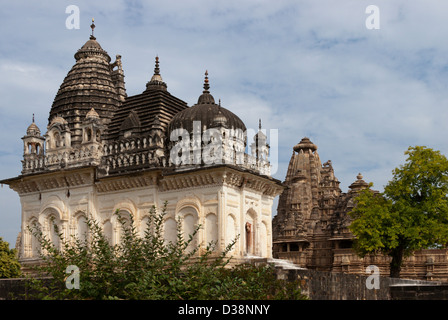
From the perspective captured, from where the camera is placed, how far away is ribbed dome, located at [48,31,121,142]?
A: 33.8m

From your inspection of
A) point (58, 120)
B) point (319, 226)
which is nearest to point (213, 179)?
point (58, 120)

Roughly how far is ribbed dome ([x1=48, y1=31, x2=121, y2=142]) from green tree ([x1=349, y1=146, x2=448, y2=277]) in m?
16.2

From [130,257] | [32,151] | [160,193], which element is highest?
[32,151]

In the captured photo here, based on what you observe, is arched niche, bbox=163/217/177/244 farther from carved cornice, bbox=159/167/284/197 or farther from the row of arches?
carved cornice, bbox=159/167/284/197

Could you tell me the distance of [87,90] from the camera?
34156 millimetres

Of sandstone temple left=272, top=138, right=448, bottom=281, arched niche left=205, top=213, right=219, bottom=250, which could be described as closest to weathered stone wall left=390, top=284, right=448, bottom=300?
arched niche left=205, top=213, right=219, bottom=250

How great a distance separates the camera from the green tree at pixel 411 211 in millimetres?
33250

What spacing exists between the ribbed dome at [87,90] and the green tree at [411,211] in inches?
638

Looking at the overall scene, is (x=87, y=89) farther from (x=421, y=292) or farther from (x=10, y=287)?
(x=421, y=292)

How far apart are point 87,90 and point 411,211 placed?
19.7 metres
